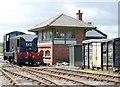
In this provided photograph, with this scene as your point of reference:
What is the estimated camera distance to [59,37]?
36.5 metres

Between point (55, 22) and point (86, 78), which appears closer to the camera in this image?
point (86, 78)

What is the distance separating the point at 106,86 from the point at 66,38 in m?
24.2

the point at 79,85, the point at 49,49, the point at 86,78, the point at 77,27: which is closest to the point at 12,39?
the point at 49,49

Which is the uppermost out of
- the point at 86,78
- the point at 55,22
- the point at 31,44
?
the point at 55,22

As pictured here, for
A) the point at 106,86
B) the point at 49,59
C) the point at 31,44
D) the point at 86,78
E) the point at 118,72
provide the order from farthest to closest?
the point at 49,59 → the point at 31,44 → the point at 118,72 → the point at 86,78 → the point at 106,86

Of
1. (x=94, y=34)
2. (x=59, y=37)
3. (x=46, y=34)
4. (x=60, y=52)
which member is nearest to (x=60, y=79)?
(x=60, y=52)

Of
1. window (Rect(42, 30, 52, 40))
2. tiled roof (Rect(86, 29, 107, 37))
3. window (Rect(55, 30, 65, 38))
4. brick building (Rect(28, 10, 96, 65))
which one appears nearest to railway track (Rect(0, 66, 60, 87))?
brick building (Rect(28, 10, 96, 65))

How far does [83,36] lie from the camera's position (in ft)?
125

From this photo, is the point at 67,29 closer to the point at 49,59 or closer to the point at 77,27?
the point at 77,27

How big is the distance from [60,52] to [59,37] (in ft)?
5.79

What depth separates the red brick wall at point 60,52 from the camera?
1416 inches

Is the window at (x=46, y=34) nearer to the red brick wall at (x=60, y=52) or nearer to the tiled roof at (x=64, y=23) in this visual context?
the tiled roof at (x=64, y=23)

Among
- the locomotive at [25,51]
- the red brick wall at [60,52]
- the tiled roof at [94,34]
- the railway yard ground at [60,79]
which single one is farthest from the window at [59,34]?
the railway yard ground at [60,79]

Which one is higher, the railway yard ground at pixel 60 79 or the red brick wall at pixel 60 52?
the red brick wall at pixel 60 52
